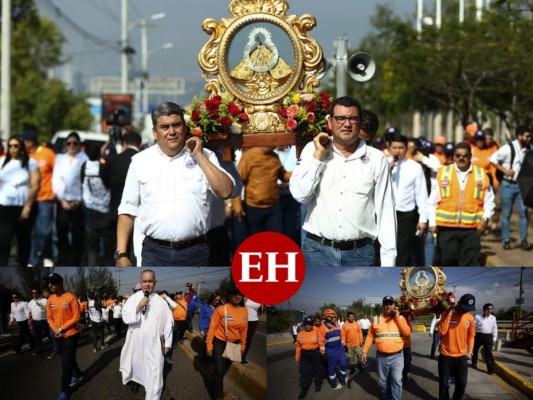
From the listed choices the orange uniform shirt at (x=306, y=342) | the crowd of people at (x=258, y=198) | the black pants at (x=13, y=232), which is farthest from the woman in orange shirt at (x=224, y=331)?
the black pants at (x=13, y=232)

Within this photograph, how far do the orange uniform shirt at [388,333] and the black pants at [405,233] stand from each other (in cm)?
671

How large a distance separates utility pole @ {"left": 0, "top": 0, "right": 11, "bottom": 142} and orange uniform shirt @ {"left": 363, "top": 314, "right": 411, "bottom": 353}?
24.5 m

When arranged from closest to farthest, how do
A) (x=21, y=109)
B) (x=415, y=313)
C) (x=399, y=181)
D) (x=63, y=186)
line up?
(x=415, y=313), (x=399, y=181), (x=63, y=186), (x=21, y=109)

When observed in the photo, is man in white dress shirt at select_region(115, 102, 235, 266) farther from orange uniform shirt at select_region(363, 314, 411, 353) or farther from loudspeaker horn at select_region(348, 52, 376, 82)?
loudspeaker horn at select_region(348, 52, 376, 82)

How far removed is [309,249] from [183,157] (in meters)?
1.04

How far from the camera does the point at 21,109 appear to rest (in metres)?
58.9

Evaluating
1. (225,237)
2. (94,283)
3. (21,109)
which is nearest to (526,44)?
(225,237)

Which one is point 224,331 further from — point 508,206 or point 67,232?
point 508,206

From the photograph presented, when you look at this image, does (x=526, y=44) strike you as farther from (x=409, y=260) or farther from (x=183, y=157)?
(x=183, y=157)

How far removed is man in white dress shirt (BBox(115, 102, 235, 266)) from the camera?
28.7ft

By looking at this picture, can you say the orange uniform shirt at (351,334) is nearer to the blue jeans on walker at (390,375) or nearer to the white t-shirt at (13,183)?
the blue jeans on walker at (390,375)

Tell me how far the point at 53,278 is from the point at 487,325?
2.46m

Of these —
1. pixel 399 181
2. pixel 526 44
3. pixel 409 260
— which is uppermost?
pixel 526 44

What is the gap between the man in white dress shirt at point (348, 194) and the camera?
8.62 m
